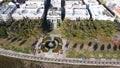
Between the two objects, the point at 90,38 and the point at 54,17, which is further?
the point at 54,17

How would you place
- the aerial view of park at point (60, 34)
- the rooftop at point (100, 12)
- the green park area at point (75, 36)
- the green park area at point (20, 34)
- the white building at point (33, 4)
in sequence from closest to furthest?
the aerial view of park at point (60, 34)
the green park area at point (75, 36)
the green park area at point (20, 34)
the rooftop at point (100, 12)
the white building at point (33, 4)

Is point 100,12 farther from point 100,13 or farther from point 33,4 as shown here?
point 33,4

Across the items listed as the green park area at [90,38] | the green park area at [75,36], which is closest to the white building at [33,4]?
the green park area at [75,36]

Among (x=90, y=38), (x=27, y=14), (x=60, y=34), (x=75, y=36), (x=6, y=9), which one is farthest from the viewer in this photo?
(x=6, y=9)

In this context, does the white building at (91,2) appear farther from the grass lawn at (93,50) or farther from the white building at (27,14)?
the grass lawn at (93,50)

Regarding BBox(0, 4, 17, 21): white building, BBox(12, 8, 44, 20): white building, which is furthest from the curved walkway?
BBox(0, 4, 17, 21): white building

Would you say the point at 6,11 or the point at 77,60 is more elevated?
the point at 6,11

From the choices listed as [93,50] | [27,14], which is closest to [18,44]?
[27,14]
